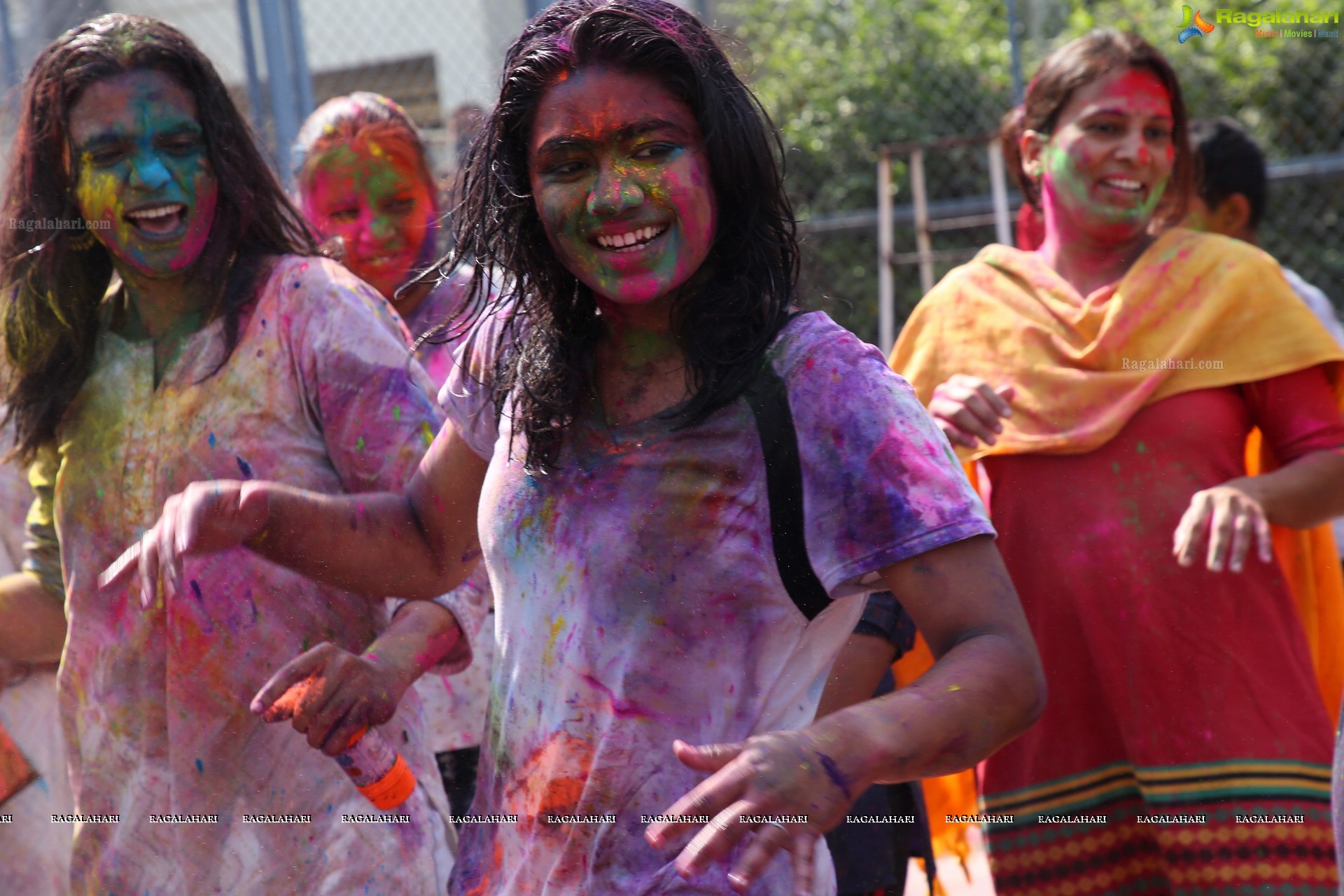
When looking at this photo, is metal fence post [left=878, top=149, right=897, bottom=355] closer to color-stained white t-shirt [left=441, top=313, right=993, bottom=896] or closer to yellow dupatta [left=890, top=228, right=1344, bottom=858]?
yellow dupatta [left=890, top=228, right=1344, bottom=858]

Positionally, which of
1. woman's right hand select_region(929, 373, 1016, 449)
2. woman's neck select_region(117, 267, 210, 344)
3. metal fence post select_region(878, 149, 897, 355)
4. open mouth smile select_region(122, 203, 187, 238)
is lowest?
metal fence post select_region(878, 149, 897, 355)

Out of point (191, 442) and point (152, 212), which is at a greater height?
point (152, 212)

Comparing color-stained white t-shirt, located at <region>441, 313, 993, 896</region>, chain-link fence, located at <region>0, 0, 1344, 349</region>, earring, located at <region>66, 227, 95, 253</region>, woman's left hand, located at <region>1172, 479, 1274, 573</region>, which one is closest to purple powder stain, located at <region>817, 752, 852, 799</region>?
color-stained white t-shirt, located at <region>441, 313, 993, 896</region>

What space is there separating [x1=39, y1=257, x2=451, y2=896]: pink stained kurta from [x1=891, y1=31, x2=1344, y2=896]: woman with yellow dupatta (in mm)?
1043

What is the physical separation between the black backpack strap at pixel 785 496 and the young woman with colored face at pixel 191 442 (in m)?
0.67

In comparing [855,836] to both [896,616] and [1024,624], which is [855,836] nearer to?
[896,616]

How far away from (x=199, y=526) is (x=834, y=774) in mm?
975

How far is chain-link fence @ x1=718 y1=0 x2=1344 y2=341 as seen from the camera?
267 inches

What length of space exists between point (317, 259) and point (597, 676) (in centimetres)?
104

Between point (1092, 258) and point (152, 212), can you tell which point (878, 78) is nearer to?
point (1092, 258)

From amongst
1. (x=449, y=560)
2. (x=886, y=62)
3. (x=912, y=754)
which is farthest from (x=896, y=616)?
(x=886, y=62)

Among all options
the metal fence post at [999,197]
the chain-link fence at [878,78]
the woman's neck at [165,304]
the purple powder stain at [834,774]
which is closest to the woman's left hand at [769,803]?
the purple powder stain at [834,774]

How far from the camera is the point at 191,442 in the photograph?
2117mm

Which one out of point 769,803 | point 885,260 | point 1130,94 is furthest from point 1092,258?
point 885,260
